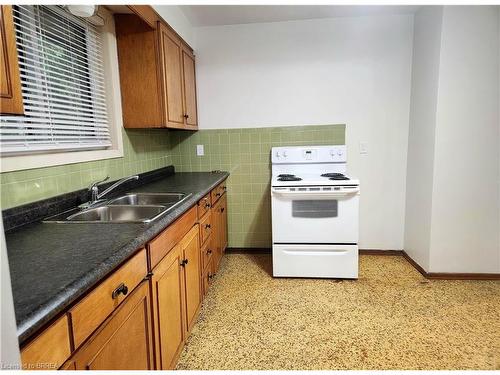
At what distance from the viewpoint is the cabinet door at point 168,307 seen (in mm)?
1303

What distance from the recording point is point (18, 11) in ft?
4.71

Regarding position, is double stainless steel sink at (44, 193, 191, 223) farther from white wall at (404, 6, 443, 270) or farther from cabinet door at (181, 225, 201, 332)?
white wall at (404, 6, 443, 270)

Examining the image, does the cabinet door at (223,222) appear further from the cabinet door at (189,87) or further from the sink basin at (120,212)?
the sink basin at (120,212)

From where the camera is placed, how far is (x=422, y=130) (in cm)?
264

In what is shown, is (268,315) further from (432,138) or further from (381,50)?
(381,50)

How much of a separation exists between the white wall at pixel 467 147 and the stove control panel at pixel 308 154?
83 centimetres

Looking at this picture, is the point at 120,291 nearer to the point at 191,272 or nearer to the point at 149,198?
the point at 191,272

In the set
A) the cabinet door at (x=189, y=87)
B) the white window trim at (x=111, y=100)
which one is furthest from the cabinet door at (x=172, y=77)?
the white window trim at (x=111, y=100)

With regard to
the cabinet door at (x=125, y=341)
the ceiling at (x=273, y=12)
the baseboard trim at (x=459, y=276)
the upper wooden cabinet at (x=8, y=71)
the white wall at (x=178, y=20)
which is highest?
the ceiling at (x=273, y=12)

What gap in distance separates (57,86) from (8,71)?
994mm

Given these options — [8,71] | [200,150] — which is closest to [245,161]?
[200,150]

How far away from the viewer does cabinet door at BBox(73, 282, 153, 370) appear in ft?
2.83

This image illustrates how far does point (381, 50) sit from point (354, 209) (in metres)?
1.53

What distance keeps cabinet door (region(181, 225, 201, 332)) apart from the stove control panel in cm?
140
